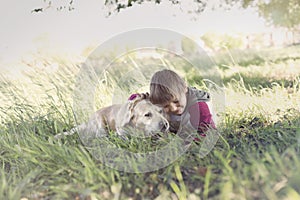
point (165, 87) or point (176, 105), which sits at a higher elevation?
point (165, 87)

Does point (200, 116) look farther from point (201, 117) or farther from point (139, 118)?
point (139, 118)

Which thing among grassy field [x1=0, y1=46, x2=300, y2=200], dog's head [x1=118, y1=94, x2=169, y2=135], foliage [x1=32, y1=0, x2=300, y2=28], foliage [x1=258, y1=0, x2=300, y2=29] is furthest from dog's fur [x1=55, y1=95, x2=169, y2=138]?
foliage [x1=258, y1=0, x2=300, y2=29]

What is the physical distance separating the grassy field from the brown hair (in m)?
0.36

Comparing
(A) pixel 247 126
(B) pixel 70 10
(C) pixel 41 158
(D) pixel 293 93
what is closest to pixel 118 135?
(C) pixel 41 158

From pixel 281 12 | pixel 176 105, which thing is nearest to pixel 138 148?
pixel 176 105

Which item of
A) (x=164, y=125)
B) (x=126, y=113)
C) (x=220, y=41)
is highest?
(x=126, y=113)

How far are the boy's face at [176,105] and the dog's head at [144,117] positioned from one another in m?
0.09

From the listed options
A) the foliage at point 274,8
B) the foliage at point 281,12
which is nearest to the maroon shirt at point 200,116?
the foliage at point 274,8

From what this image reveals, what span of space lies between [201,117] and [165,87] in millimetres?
365

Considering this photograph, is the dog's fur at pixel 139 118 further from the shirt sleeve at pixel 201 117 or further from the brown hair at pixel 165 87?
the shirt sleeve at pixel 201 117

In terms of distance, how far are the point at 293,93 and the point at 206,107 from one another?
1224mm

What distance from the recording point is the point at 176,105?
2965 mm

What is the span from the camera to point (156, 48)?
339cm

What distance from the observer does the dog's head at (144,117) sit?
2.78m
